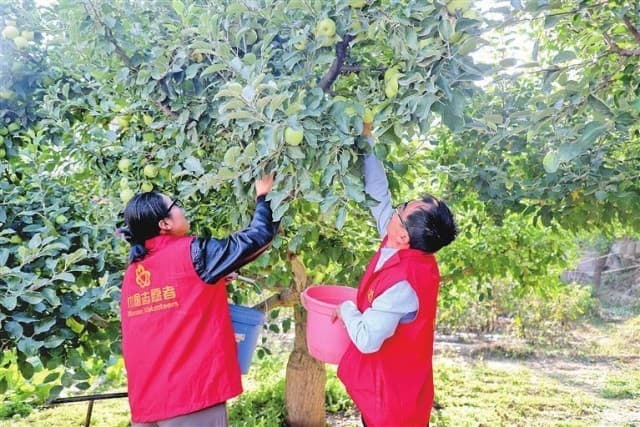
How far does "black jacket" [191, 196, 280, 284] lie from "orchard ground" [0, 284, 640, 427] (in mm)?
2525

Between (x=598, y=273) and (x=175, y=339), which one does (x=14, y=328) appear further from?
(x=598, y=273)

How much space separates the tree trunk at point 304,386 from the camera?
3727mm

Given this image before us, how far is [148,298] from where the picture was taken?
1565 mm

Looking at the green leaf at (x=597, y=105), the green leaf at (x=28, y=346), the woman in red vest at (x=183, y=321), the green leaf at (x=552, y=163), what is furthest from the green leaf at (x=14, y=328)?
the green leaf at (x=597, y=105)

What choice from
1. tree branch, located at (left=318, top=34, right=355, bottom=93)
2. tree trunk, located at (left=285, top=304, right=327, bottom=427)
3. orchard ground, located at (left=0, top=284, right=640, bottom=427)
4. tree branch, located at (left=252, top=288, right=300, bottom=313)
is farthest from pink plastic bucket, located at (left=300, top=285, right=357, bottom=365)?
orchard ground, located at (left=0, top=284, right=640, bottom=427)

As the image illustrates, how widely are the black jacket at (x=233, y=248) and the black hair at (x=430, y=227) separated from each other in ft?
1.31

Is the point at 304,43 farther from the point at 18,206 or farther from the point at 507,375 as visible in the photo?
the point at 507,375

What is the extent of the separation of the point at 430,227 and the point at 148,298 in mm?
829

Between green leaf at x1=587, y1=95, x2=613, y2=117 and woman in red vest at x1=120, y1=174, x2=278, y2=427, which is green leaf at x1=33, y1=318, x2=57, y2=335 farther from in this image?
green leaf at x1=587, y1=95, x2=613, y2=117

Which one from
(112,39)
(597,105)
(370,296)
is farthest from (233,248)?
(597,105)

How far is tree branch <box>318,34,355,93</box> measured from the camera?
1.55m

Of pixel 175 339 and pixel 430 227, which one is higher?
pixel 430 227

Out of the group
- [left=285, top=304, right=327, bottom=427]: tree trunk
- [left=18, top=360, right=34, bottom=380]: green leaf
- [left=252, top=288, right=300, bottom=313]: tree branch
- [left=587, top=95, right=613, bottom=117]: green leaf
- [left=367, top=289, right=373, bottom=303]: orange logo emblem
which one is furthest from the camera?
[left=285, top=304, right=327, bottom=427]: tree trunk

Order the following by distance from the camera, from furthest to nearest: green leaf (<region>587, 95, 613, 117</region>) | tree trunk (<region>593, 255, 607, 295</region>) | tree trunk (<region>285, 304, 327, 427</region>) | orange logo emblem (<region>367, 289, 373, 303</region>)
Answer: tree trunk (<region>593, 255, 607, 295</region>) < tree trunk (<region>285, 304, 327, 427</region>) < orange logo emblem (<region>367, 289, 373, 303</region>) < green leaf (<region>587, 95, 613, 117</region>)
